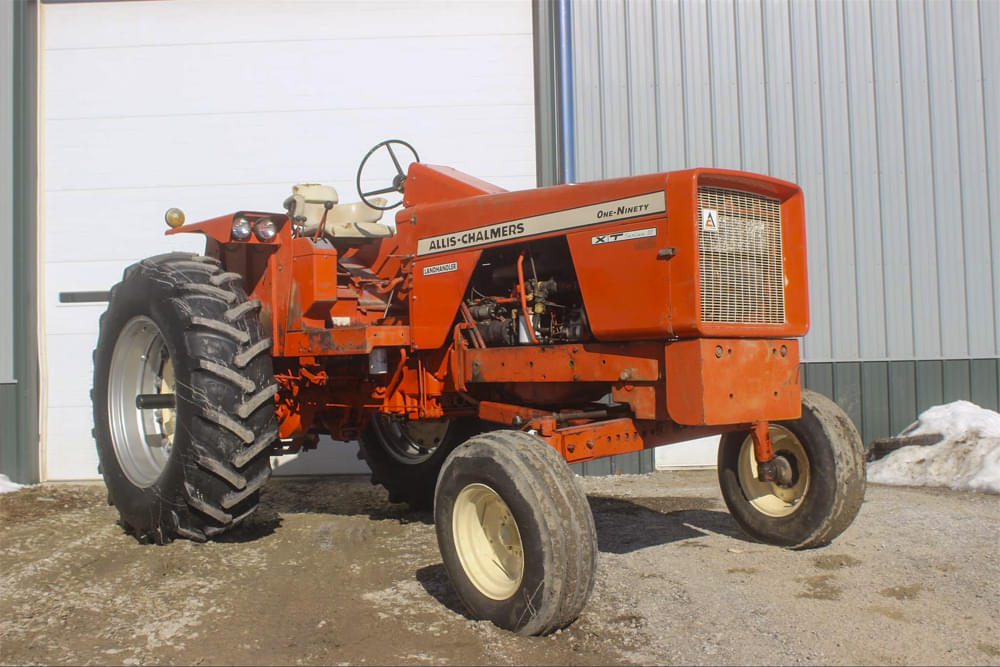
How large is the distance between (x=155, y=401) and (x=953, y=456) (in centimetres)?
596

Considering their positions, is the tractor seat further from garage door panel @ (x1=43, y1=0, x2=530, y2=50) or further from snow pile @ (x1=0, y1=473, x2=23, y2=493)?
snow pile @ (x1=0, y1=473, x2=23, y2=493)

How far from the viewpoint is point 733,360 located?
12.7 ft

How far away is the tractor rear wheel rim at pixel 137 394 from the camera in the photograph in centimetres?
557

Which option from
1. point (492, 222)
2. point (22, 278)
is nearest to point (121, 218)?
point (22, 278)

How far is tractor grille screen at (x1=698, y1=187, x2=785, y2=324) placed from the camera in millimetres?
3883

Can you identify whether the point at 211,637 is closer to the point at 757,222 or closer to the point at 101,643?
the point at 101,643

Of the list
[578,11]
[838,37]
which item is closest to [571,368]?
[578,11]

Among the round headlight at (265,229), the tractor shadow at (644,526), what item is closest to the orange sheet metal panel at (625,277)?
the tractor shadow at (644,526)

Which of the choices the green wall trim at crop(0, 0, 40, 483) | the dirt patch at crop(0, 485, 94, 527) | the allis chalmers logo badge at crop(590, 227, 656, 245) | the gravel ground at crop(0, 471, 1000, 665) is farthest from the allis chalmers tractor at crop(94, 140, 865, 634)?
the green wall trim at crop(0, 0, 40, 483)

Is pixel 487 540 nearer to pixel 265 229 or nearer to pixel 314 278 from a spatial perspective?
pixel 314 278

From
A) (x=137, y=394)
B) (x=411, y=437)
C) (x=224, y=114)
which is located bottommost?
(x=411, y=437)

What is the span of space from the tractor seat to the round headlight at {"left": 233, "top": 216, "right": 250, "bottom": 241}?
313 millimetres

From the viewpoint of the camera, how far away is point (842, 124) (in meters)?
8.16

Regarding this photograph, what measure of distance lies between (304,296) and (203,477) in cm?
119
